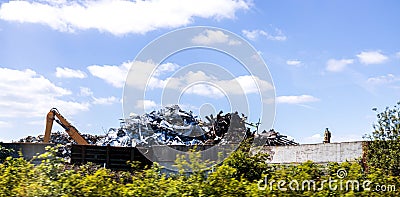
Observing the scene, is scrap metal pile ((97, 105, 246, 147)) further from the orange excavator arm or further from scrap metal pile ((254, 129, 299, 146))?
the orange excavator arm

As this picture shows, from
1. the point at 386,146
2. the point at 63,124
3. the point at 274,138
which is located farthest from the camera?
the point at 63,124

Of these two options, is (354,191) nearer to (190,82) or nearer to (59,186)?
(59,186)

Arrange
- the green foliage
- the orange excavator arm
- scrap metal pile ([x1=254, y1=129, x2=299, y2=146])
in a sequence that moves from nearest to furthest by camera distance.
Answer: the green foliage < scrap metal pile ([x1=254, y1=129, x2=299, y2=146]) < the orange excavator arm

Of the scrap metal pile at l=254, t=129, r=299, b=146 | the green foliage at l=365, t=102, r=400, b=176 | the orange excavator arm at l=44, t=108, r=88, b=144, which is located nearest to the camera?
the green foliage at l=365, t=102, r=400, b=176

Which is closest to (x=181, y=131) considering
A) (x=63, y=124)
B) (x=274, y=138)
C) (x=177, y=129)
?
(x=177, y=129)

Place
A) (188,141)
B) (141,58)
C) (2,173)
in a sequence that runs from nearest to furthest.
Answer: (2,173) → (141,58) → (188,141)

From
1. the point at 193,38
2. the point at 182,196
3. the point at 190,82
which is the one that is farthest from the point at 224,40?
the point at 182,196

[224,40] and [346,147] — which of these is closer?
[224,40]

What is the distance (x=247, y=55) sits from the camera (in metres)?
7.73

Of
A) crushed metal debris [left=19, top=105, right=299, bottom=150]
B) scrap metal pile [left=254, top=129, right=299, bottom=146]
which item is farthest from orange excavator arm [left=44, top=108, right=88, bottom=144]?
scrap metal pile [left=254, top=129, right=299, bottom=146]

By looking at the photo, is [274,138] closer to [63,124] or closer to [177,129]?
[177,129]

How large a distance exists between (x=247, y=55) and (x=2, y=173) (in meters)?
4.00

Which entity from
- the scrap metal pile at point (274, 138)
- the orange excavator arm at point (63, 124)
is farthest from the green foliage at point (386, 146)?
the orange excavator arm at point (63, 124)

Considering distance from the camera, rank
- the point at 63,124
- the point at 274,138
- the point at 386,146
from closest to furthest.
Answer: the point at 386,146
the point at 274,138
the point at 63,124
